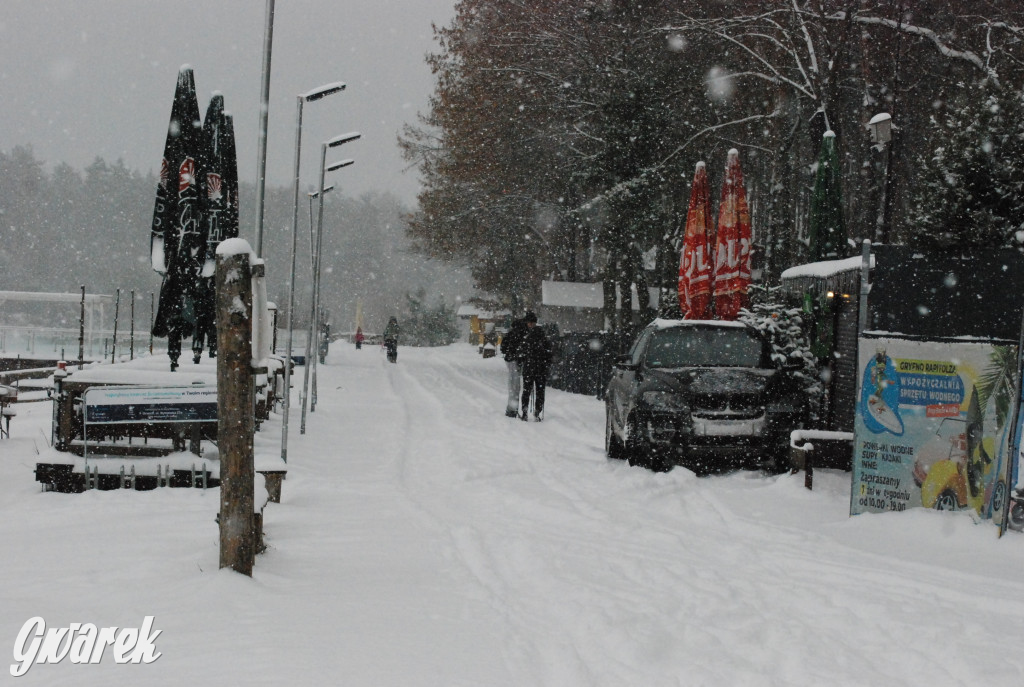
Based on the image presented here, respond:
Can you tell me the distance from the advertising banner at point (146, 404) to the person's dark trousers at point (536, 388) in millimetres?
7822

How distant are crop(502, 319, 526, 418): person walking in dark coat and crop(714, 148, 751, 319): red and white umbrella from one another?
340 centimetres

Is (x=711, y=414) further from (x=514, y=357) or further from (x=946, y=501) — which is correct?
(x=514, y=357)

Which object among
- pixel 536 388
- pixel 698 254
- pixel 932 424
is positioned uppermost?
pixel 698 254

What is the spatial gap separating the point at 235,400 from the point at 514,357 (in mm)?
11050

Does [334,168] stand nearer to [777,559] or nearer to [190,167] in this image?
[190,167]

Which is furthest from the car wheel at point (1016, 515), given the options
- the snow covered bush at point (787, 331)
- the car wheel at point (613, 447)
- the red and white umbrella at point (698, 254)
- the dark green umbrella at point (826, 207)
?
the dark green umbrella at point (826, 207)

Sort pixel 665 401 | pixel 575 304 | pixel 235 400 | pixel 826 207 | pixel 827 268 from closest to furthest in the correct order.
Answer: pixel 235 400 < pixel 665 401 < pixel 827 268 < pixel 826 207 < pixel 575 304

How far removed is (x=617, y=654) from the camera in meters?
4.22

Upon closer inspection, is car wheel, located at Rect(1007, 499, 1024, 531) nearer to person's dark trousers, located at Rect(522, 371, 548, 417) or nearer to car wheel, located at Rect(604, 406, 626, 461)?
car wheel, located at Rect(604, 406, 626, 461)

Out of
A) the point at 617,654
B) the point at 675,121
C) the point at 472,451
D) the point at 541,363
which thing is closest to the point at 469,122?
the point at 675,121

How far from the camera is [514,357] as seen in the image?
15.9 meters

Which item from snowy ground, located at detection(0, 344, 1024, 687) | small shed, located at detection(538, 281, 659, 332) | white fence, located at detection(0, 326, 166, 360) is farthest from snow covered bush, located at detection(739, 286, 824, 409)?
small shed, located at detection(538, 281, 659, 332)

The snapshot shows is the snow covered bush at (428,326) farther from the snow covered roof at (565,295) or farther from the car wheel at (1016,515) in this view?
the car wheel at (1016,515)

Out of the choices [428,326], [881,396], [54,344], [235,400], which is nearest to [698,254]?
[881,396]
